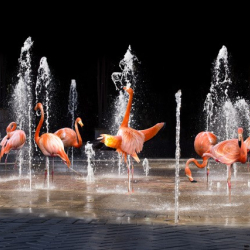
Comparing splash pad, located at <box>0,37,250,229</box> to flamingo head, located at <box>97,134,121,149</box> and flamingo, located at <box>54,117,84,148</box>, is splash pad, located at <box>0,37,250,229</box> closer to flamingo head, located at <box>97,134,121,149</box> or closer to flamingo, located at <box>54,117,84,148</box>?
flamingo head, located at <box>97,134,121,149</box>

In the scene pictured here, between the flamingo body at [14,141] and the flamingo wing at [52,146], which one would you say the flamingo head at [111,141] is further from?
the flamingo body at [14,141]

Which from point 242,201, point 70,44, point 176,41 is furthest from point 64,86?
point 242,201

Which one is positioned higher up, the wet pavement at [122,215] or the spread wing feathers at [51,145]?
the spread wing feathers at [51,145]

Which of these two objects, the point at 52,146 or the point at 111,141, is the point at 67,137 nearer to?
the point at 52,146

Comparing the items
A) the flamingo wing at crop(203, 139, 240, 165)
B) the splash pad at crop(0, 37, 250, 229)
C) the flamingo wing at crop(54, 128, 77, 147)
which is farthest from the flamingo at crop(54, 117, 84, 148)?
the flamingo wing at crop(203, 139, 240, 165)

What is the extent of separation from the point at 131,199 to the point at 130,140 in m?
1.54

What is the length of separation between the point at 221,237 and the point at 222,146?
4.21 m

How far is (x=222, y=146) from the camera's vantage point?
9992 millimetres

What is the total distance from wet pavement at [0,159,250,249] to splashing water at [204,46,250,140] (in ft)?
46.3

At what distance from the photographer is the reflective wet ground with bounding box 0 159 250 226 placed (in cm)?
743

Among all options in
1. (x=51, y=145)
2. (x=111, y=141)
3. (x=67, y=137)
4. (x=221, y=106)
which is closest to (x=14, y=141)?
(x=67, y=137)

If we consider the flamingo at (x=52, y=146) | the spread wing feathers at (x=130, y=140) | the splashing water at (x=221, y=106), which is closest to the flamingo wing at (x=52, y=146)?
the flamingo at (x=52, y=146)

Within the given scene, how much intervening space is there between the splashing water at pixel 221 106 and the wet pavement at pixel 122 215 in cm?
1411

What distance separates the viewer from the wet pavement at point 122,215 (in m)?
5.74
